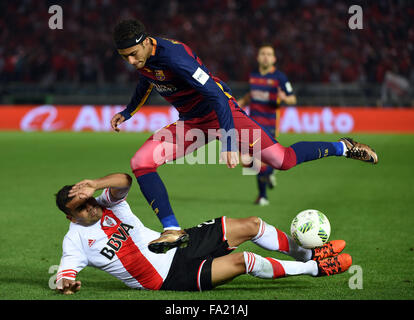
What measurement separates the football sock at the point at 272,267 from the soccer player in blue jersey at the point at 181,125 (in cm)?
51

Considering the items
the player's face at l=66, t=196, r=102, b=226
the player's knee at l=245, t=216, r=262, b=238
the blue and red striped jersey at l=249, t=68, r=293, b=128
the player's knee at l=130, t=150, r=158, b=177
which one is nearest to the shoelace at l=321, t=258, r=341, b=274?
the player's knee at l=245, t=216, r=262, b=238

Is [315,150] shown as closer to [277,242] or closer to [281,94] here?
[277,242]

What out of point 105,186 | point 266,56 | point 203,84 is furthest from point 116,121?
point 266,56

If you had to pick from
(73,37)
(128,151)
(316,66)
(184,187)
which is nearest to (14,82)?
(73,37)

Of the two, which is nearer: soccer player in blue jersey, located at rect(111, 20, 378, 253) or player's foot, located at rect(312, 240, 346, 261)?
soccer player in blue jersey, located at rect(111, 20, 378, 253)

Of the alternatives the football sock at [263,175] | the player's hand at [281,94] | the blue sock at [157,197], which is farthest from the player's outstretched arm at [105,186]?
the player's hand at [281,94]

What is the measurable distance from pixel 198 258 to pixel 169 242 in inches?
16.2

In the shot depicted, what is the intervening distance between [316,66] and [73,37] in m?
9.99

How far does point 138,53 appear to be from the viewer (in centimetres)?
479

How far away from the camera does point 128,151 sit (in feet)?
52.4

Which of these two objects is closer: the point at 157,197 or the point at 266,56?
the point at 157,197

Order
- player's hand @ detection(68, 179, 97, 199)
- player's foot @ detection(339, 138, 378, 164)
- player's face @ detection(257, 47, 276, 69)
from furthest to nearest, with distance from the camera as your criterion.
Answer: player's face @ detection(257, 47, 276, 69)
player's foot @ detection(339, 138, 378, 164)
player's hand @ detection(68, 179, 97, 199)

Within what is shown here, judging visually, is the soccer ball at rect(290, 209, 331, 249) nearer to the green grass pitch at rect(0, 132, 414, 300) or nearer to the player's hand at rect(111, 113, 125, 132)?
the green grass pitch at rect(0, 132, 414, 300)

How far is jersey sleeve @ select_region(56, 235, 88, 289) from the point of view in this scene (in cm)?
445
